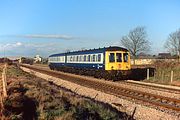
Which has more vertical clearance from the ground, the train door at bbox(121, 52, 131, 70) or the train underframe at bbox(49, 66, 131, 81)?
the train door at bbox(121, 52, 131, 70)

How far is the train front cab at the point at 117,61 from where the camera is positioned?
3055 cm

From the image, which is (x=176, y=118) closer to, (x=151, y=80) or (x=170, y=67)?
(x=151, y=80)

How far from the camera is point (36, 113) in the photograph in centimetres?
1142

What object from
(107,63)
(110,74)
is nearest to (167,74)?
(110,74)

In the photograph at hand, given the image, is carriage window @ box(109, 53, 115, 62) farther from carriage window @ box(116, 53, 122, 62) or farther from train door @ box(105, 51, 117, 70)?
carriage window @ box(116, 53, 122, 62)

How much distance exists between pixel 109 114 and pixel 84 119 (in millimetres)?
1570

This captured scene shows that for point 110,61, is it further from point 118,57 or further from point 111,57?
→ point 118,57

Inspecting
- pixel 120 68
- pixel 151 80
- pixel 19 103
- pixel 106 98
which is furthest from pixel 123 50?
pixel 19 103

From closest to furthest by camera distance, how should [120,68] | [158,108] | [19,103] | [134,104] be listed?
[19,103]
[158,108]
[134,104]
[120,68]

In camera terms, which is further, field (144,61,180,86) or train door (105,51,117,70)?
train door (105,51,117,70)

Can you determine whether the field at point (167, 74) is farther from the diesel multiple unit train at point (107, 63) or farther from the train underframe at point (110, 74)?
the diesel multiple unit train at point (107, 63)

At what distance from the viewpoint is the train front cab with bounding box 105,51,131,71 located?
30.5 meters

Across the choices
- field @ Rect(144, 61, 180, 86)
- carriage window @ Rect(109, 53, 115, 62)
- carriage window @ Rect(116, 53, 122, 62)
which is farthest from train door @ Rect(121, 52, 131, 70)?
field @ Rect(144, 61, 180, 86)

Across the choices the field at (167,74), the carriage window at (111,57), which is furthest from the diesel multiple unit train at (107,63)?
the field at (167,74)
